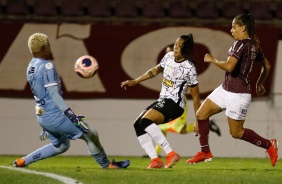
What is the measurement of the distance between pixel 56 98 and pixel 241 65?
194cm

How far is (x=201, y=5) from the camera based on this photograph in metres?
13.9

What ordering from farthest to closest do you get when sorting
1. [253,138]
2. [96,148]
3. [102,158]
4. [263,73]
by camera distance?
[263,73], [253,138], [102,158], [96,148]

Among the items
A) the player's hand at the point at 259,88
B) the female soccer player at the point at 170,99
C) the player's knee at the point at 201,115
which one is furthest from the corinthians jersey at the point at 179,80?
the player's hand at the point at 259,88

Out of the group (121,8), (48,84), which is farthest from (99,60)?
(48,84)

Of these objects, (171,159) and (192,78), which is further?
(192,78)

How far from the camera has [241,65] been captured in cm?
879

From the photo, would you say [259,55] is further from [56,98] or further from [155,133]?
[56,98]

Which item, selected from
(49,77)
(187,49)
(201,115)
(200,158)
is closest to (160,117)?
(201,115)

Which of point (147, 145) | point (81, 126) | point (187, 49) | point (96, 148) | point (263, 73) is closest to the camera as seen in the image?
point (81, 126)

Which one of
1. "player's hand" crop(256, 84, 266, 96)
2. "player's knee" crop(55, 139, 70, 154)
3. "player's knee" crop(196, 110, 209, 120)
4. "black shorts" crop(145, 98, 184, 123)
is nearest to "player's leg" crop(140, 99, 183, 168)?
"black shorts" crop(145, 98, 184, 123)

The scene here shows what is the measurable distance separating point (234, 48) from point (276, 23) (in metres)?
5.25

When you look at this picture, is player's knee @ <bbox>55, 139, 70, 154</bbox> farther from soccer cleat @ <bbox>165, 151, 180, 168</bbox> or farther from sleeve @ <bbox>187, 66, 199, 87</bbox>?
sleeve @ <bbox>187, 66, 199, 87</bbox>

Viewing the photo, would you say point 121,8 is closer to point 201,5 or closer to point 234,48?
point 201,5

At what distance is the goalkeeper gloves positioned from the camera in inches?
320
